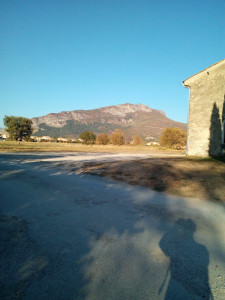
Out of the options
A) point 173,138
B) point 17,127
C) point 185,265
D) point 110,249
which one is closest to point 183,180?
point 185,265

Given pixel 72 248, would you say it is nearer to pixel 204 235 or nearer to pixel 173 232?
pixel 173 232

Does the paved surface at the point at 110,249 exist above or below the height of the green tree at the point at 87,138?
below

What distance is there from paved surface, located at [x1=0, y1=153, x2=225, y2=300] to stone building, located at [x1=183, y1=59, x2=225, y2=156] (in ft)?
37.3

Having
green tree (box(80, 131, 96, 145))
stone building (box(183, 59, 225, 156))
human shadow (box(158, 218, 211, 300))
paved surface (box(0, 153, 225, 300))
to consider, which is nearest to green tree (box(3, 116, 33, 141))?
green tree (box(80, 131, 96, 145))

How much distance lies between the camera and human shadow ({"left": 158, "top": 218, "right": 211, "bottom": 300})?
7.16ft

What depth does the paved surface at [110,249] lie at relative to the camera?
7.26ft

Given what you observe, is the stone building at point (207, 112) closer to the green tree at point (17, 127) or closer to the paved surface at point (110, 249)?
the paved surface at point (110, 249)

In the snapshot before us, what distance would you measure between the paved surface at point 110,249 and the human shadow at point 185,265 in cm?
1

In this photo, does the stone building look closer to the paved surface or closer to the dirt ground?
the dirt ground

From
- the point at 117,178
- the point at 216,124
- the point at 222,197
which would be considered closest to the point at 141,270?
the point at 222,197

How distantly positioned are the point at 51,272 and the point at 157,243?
1.86m

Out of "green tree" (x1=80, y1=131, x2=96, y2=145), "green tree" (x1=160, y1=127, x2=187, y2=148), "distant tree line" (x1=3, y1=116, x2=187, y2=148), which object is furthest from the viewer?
"green tree" (x1=80, y1=131, x2=96, y2=145)

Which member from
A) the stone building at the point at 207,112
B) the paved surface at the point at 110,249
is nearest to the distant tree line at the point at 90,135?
the stone building at the point at 207,112

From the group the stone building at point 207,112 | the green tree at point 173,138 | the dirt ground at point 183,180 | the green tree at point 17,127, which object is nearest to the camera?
the dirt ground at point 183,180
